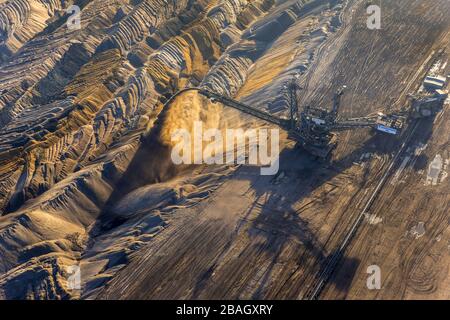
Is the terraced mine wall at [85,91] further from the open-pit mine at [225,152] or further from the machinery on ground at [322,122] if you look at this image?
the machinery on ground at [322,122]

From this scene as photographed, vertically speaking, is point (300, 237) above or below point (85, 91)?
below

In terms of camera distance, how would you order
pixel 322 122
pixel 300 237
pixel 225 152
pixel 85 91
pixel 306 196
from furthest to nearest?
pixel 85 91
pixel 225 152
pixel 322 122
pixel 306 196
pixel 300 237

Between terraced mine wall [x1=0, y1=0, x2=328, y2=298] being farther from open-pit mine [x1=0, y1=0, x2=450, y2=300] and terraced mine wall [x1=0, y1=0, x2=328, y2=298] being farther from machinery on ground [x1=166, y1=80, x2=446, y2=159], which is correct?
machinery on ground [x1=166, y1=80, x2=446, y2=159]

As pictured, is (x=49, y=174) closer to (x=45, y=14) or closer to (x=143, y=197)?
(x=143, y=197)

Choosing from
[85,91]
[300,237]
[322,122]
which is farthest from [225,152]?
[85,91]

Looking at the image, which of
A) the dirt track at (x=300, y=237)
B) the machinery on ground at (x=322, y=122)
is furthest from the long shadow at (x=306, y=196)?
the machinery on ground at (x=322, y=122)

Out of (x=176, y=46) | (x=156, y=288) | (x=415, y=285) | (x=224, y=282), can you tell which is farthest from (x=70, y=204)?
(x=415, y=285)

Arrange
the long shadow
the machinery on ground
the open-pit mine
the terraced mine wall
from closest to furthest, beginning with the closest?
the long shadow, the open-pit mine, the terraced mine wall, the machinery on ground

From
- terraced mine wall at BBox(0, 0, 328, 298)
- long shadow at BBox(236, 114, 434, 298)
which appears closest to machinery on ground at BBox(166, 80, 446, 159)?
long shadow at BBox(236, 114, 434, 298)

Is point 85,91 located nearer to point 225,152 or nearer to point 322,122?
point 225,152
